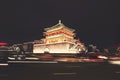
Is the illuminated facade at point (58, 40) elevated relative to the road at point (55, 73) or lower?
elevated

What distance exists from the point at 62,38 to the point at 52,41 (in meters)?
1.85

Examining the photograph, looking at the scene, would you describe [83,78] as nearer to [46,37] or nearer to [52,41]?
[46,37]

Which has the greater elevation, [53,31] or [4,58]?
[53,31]

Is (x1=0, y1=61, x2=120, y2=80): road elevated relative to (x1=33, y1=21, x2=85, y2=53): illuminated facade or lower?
lower

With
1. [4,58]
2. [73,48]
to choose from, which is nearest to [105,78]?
[4,58]

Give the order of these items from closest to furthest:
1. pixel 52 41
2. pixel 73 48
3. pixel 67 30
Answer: pixel 73 48 < pixel 67 30 < pixel 52 41

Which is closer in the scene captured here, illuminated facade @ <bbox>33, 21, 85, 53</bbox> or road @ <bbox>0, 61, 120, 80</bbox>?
road @ <bbox>0, 61, 120, 80</bbox>

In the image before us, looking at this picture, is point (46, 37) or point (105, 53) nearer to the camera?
point (105, 53)

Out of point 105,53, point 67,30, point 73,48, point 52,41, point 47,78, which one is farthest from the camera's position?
point 52,41

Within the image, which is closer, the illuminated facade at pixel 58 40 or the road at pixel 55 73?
the road at pixel 55 73

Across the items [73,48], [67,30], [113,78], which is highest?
[67,30]

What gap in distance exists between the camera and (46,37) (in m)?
39.5

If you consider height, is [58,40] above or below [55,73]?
above

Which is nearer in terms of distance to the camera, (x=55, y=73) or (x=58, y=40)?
(x=55, y=73)
